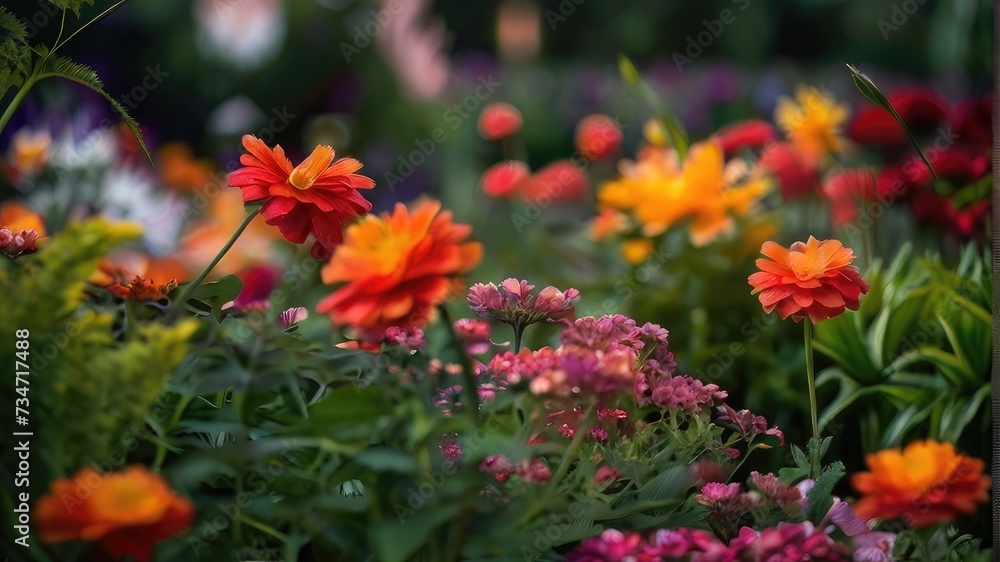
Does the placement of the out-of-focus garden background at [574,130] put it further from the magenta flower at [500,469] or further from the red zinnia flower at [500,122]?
the magenta flower at [500,469]

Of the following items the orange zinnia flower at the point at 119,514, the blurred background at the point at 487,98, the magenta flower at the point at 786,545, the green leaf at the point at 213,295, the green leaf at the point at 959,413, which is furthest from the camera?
the blurred background at the point at 487,98

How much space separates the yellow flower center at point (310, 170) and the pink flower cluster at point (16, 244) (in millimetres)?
218

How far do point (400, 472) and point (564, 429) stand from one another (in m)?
0.21

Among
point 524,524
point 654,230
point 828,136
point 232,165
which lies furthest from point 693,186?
point 524,524

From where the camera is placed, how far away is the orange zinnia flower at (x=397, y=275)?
642 mm

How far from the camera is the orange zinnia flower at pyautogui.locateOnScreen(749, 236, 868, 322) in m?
0.81

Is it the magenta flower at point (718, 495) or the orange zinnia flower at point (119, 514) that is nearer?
the orange zinnia flower at point (119, 514)

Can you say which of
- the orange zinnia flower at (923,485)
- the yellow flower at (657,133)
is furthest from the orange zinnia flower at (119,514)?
the yellow flower at (657,133)

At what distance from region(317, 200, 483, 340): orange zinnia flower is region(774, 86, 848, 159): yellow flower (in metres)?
0.94

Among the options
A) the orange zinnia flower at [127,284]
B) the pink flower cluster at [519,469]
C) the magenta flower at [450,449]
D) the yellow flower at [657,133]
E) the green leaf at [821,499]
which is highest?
the orange zinnia flower at [127,284]

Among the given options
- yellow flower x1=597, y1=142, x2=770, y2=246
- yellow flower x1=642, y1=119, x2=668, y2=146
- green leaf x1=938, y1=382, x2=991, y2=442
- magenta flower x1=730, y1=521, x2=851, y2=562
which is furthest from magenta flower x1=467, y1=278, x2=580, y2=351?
yellow flower x1=642, y1=119, x2=668, y2=146

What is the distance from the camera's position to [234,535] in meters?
0.65

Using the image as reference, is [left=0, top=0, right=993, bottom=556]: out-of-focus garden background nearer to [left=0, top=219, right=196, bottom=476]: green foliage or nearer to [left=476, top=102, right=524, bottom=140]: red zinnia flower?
[left=476, top=102, right=524, bottom=140]: red zinnia flower

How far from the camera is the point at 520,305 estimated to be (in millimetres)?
784
